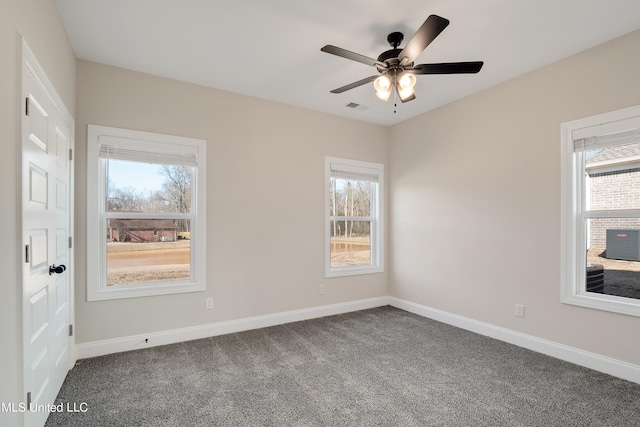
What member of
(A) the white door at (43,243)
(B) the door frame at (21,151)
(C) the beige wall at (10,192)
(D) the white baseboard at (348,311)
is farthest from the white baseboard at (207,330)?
(C) the beige wall at (10,192)

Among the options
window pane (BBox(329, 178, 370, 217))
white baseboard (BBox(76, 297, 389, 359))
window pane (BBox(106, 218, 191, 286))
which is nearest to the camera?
white baseboard (BBox(76, 297, 389, 359))

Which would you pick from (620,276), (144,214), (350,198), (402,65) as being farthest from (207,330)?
(620,276)

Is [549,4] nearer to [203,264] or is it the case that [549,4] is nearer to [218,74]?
[218,74]

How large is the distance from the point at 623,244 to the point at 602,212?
308 millimetres

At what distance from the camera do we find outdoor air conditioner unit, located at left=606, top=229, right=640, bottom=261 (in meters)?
2.71

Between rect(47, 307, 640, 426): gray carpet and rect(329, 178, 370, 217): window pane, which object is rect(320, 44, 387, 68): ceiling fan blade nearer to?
rect(329, 178, 370, 217): window pane

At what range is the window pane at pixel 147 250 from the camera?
3.20 metres

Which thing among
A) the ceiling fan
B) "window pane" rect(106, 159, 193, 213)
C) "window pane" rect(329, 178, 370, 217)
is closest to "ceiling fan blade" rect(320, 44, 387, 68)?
the ceiling fan

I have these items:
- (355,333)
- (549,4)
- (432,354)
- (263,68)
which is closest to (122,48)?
(263,68)

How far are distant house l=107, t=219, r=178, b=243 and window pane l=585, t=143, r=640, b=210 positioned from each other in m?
4.13

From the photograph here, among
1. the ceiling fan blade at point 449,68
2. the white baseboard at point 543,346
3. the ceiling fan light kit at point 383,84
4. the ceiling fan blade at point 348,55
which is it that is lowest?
the white baseboard at point 543,346

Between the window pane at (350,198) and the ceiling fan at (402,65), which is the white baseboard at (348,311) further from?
the ceiling fan at (402,65)

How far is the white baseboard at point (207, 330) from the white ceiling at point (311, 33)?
268cm

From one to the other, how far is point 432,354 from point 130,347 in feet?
9.69
